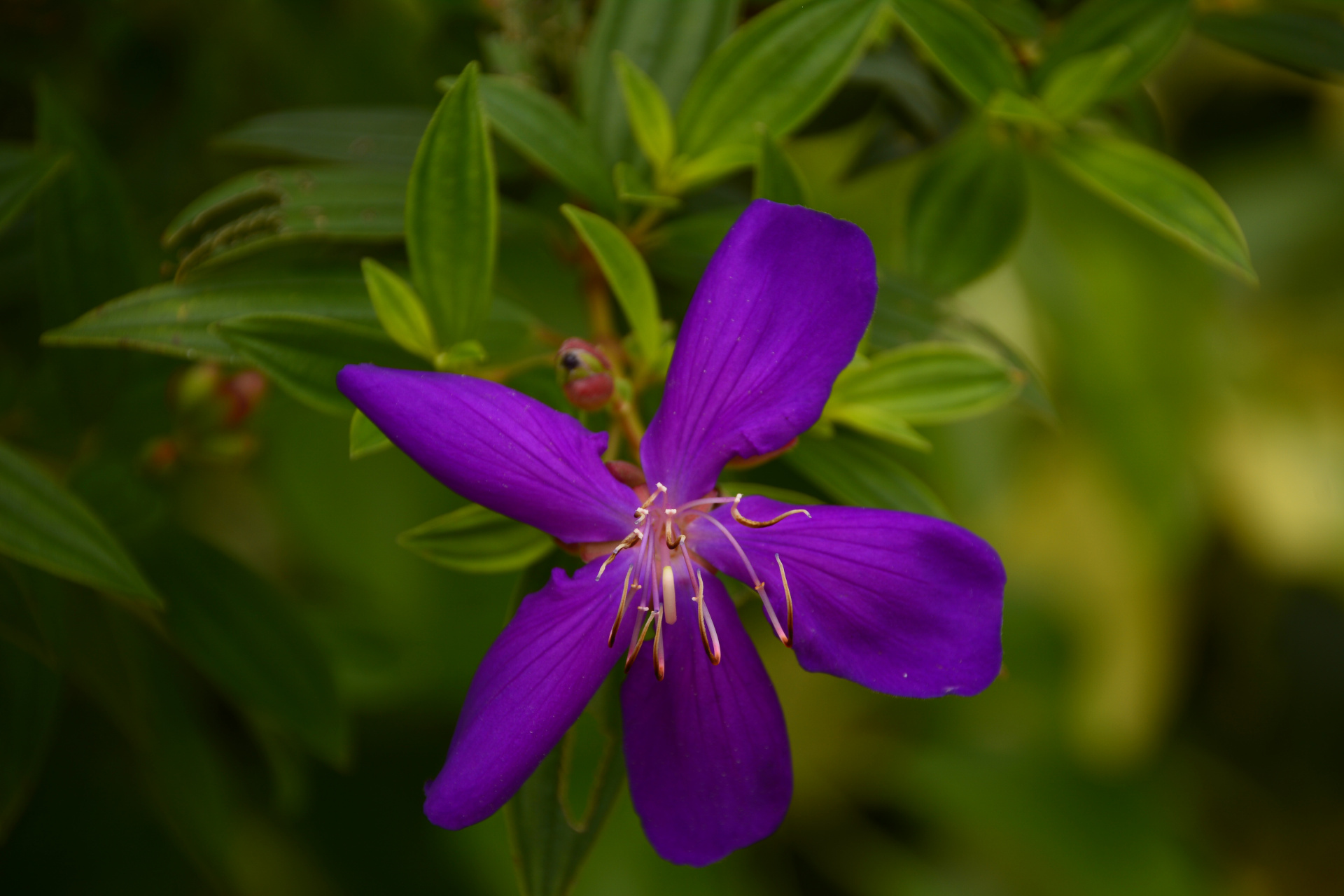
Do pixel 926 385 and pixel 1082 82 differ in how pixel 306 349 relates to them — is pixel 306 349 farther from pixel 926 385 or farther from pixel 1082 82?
pixel 1082 82

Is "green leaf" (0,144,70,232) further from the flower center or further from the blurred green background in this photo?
the flower center

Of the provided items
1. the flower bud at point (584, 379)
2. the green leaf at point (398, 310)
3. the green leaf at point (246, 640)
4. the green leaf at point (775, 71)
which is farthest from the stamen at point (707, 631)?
the green leaf at point (246, 640)

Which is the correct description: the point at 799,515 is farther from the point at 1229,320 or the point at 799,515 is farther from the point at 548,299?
the point at 1229,320

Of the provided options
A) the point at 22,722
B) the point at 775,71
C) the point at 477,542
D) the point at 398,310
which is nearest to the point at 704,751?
the point at 477,542

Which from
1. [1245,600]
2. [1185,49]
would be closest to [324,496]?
[1185,49]

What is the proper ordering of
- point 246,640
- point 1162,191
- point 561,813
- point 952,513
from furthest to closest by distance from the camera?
point 952,513, point 246,640, point 1162,191, point 561,813
